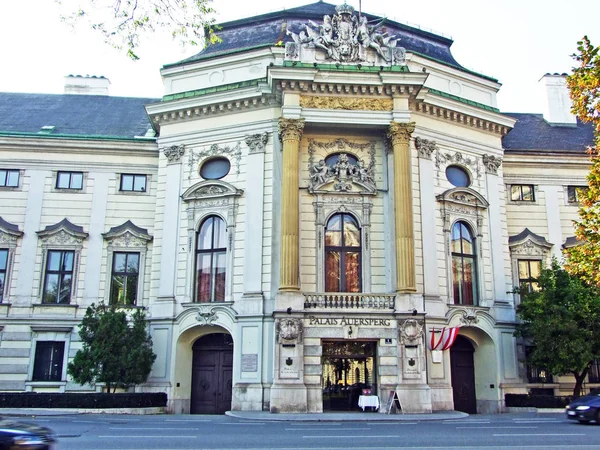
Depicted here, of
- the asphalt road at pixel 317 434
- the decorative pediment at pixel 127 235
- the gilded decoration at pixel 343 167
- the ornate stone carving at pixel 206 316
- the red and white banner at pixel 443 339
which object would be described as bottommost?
the asphalt road at pixel 317 434

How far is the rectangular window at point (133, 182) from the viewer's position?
32594 mm

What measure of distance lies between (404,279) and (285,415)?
→ 7.64m

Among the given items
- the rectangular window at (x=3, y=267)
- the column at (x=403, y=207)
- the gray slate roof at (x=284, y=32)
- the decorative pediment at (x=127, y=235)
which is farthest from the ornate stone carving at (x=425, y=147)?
the rectangular window at (x=3, y=267)

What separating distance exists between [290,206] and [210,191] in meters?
4.58

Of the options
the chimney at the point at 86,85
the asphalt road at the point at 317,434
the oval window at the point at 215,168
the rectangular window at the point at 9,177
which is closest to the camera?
the asphalt road at the point at 317,434

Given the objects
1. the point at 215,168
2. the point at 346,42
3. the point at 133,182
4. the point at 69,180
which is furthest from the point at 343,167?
the point at 69,180

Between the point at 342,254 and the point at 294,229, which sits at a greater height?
the point at 294,229

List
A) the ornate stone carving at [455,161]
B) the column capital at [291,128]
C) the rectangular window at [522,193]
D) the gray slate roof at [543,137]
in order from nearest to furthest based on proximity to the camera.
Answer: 1. the column capital at [291,128]
2. the ornate stone carving at [455,161]
3. the rectangular window at [522,193]
4. the gray slate roof at [543,137]

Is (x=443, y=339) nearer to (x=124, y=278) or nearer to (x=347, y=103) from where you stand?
A: (x=347, y=103)

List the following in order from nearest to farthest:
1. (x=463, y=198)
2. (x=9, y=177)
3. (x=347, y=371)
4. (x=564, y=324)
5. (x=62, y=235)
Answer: (x=347, y=371) < (x=564, y=324) < (x=463, y=198) < (x=62, y=235) < (x=9, y=177)

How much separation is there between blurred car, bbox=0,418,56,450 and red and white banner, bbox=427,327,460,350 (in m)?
19.2

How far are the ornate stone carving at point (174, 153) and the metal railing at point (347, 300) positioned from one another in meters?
9.91

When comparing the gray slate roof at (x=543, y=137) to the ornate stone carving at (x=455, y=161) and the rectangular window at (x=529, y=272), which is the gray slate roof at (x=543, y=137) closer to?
the ornate stone carving at (x=455, y=161)

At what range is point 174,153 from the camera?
100ft
